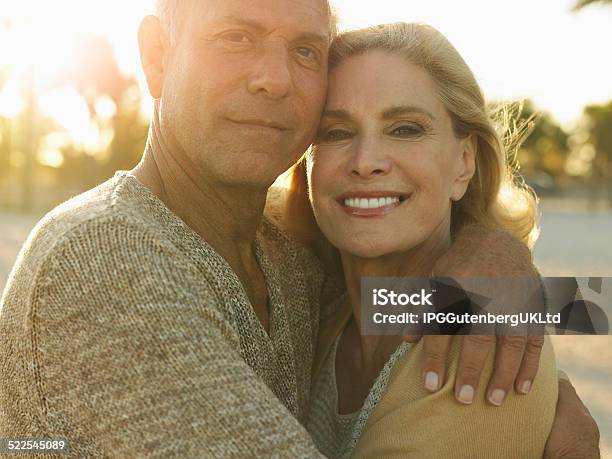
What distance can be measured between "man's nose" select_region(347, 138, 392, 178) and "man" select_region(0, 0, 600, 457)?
0.19 m

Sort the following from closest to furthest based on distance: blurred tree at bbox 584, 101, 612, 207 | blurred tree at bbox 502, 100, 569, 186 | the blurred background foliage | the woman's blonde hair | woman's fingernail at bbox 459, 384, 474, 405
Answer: woman's fingernail at bbox 459, 384, 474, 405 → the woman's blonde hair → the blurred background foliage → blurred tree at bbox 584, 101, 612, 207 → blurred tree at bbox 502, 100, 569, 186

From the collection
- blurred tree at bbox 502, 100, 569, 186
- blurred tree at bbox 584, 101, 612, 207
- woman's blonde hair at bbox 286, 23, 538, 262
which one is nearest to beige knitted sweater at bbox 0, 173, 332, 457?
woman's blonde hair at bbox 286, 23, 538, 262

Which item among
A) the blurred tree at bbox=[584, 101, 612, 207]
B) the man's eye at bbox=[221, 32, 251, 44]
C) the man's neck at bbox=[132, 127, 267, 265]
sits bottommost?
the blurred tree at bbox=[584, 101, 612, 207]

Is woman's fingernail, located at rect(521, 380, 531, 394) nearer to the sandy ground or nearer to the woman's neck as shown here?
the woman's neck

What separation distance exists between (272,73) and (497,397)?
49.4 inches

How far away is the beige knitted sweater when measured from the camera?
1.86 m

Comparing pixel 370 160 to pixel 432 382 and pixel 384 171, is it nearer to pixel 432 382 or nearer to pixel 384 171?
pixel 384 171

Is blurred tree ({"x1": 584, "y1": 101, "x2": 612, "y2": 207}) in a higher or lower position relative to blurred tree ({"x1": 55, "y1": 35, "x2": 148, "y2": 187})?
lower

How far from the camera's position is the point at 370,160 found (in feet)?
9.59

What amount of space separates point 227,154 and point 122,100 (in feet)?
117

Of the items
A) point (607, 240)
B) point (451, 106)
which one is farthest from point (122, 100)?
point (451, 106)

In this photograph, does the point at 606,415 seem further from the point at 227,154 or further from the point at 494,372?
the point at 227,154

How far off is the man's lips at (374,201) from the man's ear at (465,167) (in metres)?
0.30

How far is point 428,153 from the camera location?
9.80ft
